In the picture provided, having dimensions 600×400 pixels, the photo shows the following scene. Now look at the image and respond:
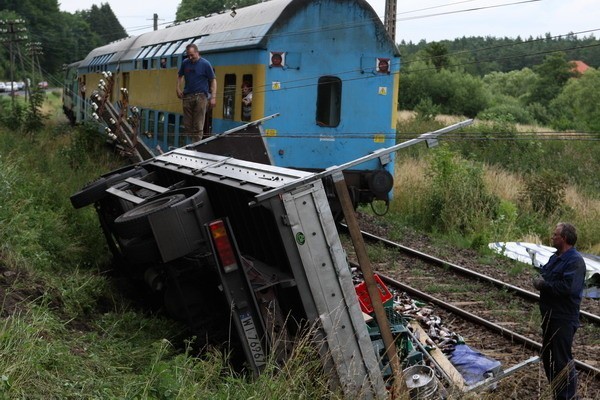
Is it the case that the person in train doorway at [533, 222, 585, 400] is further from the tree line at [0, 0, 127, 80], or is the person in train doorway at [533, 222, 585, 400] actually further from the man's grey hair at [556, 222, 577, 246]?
the tree line at [0, 0, 127, 80]

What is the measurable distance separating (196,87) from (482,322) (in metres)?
6.28

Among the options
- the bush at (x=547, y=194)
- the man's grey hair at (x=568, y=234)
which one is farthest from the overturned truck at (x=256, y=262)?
the bush at (x=547, y=194)

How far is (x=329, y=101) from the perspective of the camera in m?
13.5

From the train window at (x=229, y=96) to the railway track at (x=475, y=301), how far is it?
3.20 m

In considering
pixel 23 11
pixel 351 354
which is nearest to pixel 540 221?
pixel 351 354

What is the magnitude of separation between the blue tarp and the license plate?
1.88 meters

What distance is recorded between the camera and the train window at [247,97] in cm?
1287

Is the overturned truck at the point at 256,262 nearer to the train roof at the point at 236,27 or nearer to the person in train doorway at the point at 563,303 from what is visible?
the person in train doorway at the point at 563,303

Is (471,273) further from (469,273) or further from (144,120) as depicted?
(144,120)

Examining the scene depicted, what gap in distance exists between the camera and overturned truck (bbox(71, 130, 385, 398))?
19.5 feet

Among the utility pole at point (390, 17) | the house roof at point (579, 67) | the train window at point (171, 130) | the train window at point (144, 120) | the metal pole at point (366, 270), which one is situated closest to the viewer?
the metal pole at point (366, 270)

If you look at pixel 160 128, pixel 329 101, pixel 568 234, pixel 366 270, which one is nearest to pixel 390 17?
pixel 329 101

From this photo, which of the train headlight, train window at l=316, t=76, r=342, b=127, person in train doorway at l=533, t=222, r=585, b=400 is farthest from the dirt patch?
train window at l=316, t=76, r=342, b=127

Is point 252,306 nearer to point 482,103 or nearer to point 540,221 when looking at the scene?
point 540,221
